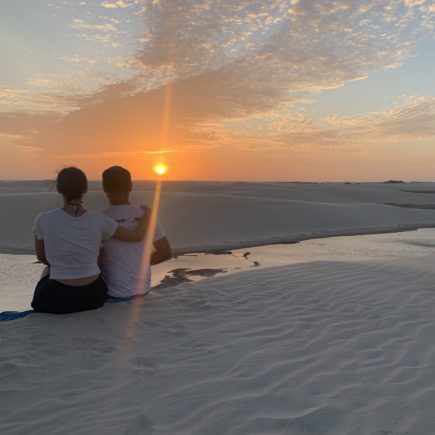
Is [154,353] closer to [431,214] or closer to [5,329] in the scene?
[5,329]

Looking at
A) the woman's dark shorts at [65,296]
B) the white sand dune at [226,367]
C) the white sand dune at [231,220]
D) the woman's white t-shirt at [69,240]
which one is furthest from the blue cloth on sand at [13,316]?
the white sand dune at [231,220]

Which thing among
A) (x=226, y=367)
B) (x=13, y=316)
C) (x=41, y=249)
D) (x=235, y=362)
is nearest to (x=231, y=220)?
(x=13, y=316)

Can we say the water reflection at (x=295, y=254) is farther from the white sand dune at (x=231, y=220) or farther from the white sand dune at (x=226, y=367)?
the white sand dune at (x=226, y=367)

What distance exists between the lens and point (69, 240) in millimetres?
4500

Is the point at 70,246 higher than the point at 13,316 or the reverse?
higher

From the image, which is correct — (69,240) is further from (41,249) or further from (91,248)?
(41,249)

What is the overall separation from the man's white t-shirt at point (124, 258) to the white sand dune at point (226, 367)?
0.26 m

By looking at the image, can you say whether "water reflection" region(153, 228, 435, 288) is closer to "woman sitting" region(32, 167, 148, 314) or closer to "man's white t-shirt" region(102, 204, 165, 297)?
"man's white t-shirt" region(102, 204, 165, 297)

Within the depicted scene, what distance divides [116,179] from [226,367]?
2.38 meters

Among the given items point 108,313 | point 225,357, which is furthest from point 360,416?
point 108,313

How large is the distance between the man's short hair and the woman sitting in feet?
→ 1.32

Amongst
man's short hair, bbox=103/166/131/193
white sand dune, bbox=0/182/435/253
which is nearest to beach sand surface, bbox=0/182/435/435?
man's short hair, bbox=103/166/131/193

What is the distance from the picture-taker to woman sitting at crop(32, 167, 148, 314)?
14.7ft

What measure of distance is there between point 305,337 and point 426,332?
1288mm
